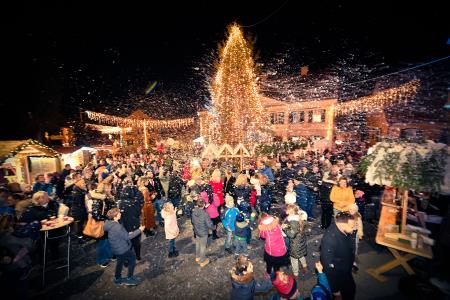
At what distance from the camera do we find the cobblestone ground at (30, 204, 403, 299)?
4.62 metres

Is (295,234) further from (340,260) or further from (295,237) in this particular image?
(340,260)

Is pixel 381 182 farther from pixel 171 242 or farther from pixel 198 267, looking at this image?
pixel 171 242

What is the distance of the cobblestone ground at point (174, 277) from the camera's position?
462 centimetres

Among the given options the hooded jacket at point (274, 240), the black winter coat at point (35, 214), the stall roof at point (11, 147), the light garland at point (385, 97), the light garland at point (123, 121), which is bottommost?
the hooded jacket at point (274, 240)

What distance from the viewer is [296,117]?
Answer: 30922 millimetres

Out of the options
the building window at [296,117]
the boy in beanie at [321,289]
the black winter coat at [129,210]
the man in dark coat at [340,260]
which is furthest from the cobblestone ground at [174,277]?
the building window at [296,117]

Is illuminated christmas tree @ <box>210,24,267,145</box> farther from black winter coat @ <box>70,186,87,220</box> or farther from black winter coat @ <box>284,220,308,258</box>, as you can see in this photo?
black winter coat @ <box>284,220,308,258</box>

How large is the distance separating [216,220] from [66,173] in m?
9.25

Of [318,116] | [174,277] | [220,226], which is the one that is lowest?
[174,277]

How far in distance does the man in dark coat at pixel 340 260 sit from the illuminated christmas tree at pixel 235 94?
13501 mm

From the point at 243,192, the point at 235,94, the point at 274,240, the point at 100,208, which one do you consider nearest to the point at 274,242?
the point at 274,240

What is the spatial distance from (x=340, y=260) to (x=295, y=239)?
4.51 ft

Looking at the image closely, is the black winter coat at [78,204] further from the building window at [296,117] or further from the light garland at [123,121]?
the building window at [296,117]

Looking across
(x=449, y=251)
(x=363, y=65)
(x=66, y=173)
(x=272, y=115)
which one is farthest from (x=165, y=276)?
(x=363, y=65)
